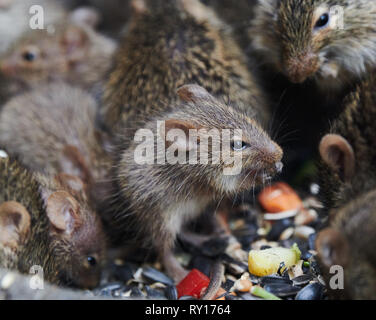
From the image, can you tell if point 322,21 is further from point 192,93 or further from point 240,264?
point 240,264

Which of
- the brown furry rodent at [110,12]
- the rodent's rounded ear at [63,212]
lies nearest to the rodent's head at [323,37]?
the rodent's rounded ear at [63,212]

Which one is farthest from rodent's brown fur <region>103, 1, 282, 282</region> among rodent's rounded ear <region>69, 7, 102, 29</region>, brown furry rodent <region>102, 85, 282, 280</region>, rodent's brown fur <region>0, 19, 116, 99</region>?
rodent's rounded ear <region>69, 7, 102, 29</region>

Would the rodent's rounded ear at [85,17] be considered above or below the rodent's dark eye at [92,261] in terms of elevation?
above

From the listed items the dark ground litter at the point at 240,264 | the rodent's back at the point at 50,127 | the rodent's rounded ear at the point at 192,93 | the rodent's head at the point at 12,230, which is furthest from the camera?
the rodent's back at the point at 50,127

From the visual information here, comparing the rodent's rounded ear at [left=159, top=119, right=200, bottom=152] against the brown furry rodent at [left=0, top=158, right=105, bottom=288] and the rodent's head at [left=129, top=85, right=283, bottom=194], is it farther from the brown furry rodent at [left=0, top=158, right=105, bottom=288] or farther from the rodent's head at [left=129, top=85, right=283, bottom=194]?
the brown furry rodent at [left=0, top=158, right=105, bottom=288]

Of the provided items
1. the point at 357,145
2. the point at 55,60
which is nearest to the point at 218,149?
the point at 357,145

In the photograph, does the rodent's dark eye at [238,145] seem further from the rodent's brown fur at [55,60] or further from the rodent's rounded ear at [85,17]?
the rodent's rounded ear at [85,17]
